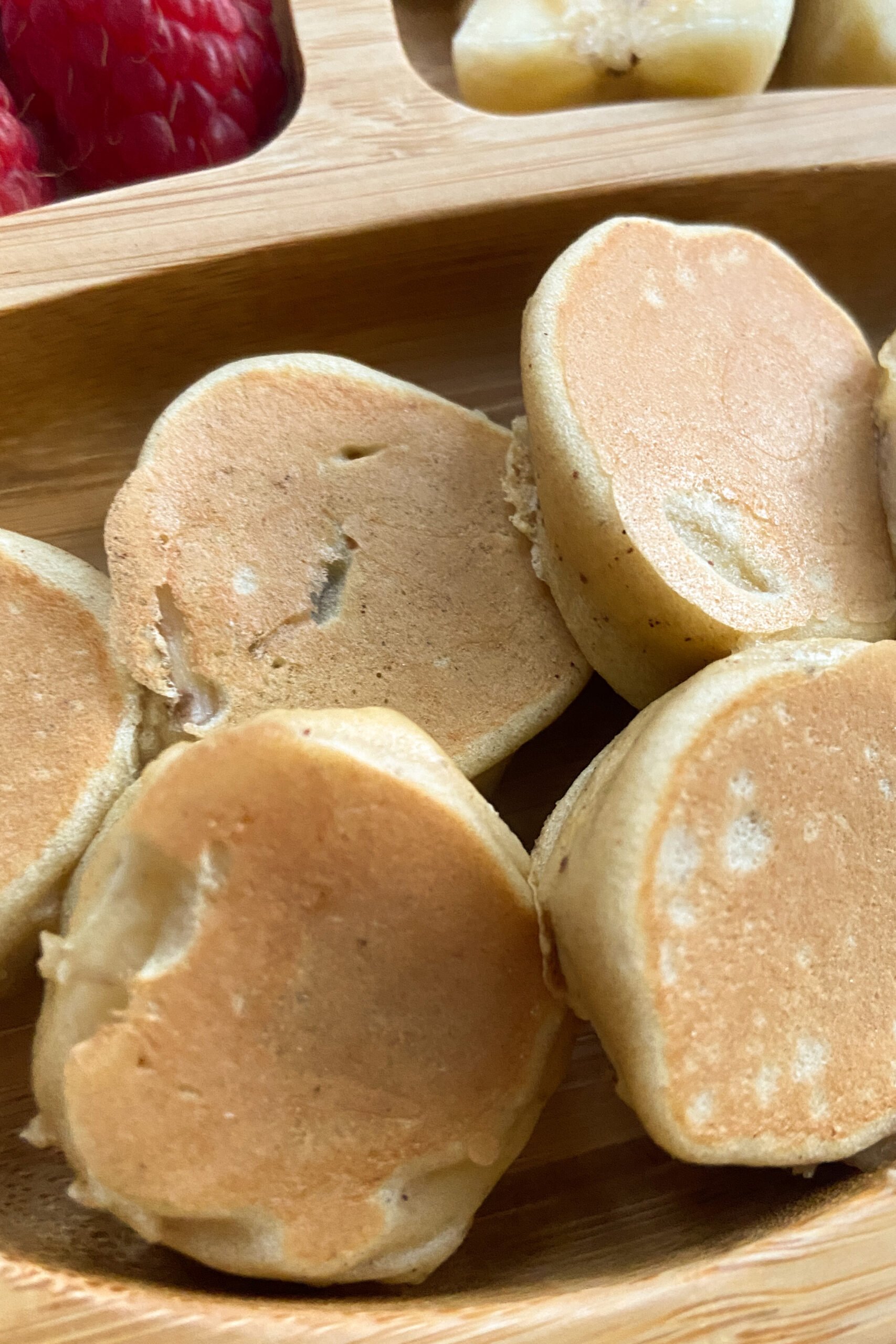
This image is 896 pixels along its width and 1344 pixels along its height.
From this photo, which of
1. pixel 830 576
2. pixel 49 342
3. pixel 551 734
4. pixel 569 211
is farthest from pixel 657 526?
pixel 49 342

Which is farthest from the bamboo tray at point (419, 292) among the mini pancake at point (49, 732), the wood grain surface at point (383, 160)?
the mini pancake at point (49, 732)

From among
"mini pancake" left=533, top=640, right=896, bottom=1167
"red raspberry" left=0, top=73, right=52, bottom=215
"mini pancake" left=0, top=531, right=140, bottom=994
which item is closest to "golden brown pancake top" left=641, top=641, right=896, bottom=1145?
"mini pancake" left=533, top=640, right=896, bottom=1167

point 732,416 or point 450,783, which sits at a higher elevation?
point 732,416

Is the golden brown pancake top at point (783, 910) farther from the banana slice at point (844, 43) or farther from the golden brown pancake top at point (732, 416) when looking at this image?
the banana slice at point (844, 43)

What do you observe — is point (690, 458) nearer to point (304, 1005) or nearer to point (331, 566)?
point (331, 566)

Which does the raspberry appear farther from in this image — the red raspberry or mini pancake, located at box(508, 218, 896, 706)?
mini pancake, located at box(508, 218, 896, 706)

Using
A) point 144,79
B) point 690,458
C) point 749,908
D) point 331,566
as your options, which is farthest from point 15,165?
point 749,908

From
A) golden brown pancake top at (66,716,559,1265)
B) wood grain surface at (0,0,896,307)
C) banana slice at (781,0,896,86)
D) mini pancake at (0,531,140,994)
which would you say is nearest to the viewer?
golden brown pancake top at (66,716,559,1265)
